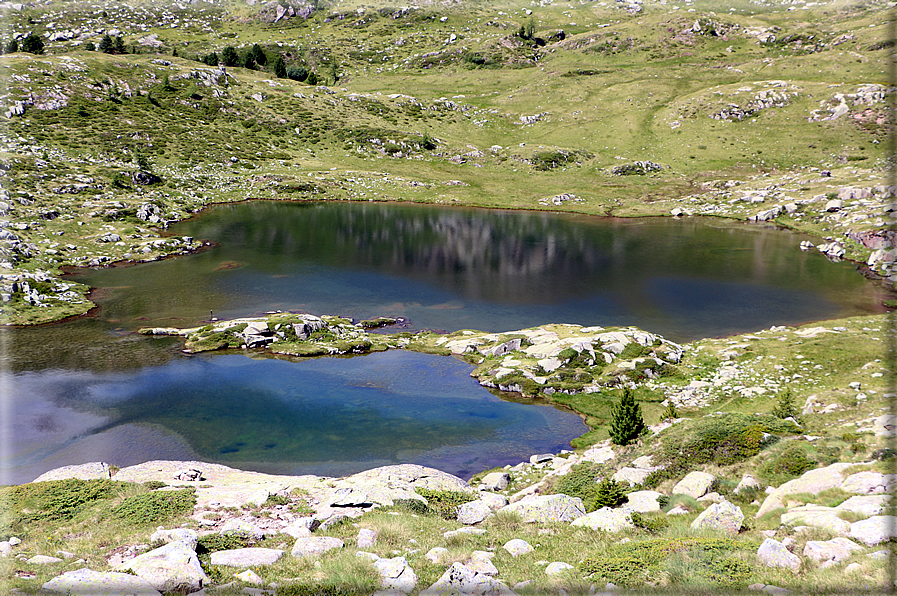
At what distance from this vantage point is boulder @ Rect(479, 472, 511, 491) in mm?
30875

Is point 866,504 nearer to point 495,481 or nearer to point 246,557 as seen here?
point 495,481

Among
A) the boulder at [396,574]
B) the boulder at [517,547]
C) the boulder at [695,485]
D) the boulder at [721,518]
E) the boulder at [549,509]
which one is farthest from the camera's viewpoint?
the boulder at [695,485]

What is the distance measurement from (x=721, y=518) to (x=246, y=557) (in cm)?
1656

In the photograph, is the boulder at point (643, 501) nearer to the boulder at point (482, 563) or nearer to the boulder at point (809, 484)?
the boulder at point (809, 484)

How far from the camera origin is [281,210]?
128000mm

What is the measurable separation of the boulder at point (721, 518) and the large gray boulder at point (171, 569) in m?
16.7

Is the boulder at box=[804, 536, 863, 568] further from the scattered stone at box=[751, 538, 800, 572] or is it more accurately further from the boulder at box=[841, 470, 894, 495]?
the boulder at box=[841, 470, 894, 495]

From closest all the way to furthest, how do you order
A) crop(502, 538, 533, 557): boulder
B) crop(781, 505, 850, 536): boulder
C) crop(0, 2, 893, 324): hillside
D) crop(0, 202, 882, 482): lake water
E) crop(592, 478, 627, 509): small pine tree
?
crop(781, 505, 850, 536): boulder < crop(502, 538, 533, 557): boulder < crop(592, 478, 627, 509): small pine tree < crop(0, 202, 882, 482): lake water < crop(0, 2, 893, 324): hillside

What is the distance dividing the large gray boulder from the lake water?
756 inches

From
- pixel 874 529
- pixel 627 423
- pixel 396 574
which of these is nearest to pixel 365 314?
pixel 627 423

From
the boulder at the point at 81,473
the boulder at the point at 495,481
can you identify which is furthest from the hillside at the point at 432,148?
the boulder at the point at 495,481

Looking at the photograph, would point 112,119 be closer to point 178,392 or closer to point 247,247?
point 247,247

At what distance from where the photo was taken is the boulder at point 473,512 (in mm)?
22078

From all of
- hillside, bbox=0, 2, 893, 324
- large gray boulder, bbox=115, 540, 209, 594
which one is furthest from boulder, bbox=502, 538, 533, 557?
hillside, bbox=0, 2, 893, 324
